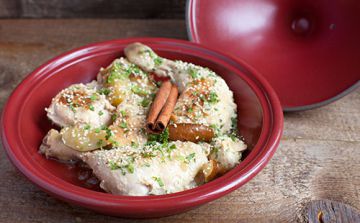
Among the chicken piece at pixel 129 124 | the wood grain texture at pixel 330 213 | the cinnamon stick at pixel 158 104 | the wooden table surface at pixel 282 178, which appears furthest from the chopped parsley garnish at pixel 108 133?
the wood grain texture at pixel 330 213

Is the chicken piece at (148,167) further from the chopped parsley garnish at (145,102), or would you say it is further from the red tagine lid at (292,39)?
the red tagine lid at (292,39)

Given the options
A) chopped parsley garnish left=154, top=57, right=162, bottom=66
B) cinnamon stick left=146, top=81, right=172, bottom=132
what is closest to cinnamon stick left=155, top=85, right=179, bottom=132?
cinnamon stick left=146, top=81, right=172, bottom=132

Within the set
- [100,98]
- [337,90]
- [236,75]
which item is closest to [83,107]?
[100,98]

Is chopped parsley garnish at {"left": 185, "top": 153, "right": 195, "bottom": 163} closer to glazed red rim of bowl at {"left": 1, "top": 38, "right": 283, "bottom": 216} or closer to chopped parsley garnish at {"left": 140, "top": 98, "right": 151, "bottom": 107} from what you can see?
glazed red rim of bowl at {"left": 1, "top": 38, "right": 283, "bottom": 216}

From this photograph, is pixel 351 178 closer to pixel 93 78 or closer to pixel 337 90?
pixel 337 90

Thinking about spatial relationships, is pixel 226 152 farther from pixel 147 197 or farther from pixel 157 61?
pixel 157 61
